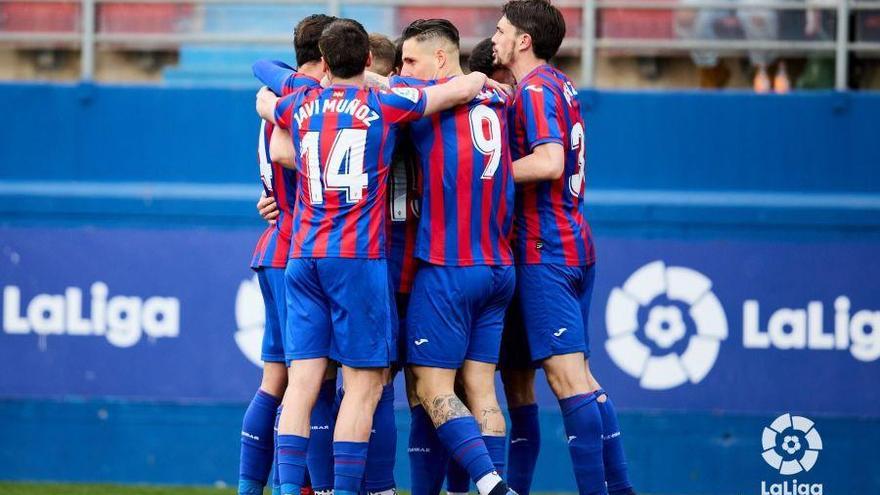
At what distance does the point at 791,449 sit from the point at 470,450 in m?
3.00

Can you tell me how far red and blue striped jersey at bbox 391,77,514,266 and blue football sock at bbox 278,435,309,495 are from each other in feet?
3.14

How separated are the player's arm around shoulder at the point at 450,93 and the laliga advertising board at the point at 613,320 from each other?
274 cm

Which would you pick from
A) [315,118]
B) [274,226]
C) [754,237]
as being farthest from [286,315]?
[754,237]

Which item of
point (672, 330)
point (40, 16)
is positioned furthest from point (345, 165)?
point (40, 16)

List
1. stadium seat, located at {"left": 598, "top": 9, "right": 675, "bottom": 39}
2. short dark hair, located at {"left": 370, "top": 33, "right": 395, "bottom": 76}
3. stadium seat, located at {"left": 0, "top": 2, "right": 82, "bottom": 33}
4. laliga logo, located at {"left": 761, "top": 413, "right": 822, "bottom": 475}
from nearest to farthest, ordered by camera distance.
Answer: short dark hair, located at {"left": 370, "top": 33, "right": 395, "bottom": 76}, laliga logo, located at {"left": 761, "top": 413, "right": 822, "bottom": 475}, stadium seat, located at {"left": 598, "top": 9, "right": 675, "bottom": 39}, stadium seat, located at {"left": 0, "top": 2, "right": 82, "bottom": 33}

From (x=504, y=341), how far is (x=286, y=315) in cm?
105

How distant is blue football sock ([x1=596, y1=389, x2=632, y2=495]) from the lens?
6531 mm

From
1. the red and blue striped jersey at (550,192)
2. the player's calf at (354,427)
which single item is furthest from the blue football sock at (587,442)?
the player's calf at (354,427)

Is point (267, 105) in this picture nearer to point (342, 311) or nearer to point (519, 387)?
point (342, 311)

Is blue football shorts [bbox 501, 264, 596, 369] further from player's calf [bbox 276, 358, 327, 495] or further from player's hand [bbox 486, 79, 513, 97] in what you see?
player's calf [bbox 276, 358, 327, 495]

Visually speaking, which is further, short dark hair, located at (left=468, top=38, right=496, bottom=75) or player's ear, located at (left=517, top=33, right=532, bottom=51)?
short dark hair, located at (left=468, top=38, right=496, bottom=75)

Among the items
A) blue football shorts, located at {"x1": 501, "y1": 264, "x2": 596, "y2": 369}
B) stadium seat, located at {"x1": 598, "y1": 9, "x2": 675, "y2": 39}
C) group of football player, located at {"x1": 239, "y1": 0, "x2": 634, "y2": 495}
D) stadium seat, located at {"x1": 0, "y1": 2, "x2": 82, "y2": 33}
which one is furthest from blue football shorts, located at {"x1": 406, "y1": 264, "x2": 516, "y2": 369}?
stadium seat, located at {"x1": 0, "y1": 2, "x2": 82, "y2": 33}

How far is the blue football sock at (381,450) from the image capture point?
6.16 meters

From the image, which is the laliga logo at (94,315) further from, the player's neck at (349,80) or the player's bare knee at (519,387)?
the player's neck at (349,80)
